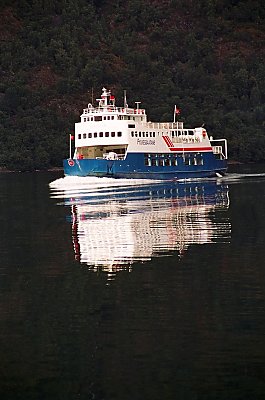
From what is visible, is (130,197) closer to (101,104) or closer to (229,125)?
(101,104)

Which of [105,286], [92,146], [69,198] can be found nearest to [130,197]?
[69,198]

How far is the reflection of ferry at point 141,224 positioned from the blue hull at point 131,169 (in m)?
15.4

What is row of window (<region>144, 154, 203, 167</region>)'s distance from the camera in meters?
80.6

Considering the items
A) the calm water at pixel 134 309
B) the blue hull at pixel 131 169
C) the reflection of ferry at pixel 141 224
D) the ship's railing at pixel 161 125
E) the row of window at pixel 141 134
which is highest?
the ship's railing at pixel 161 125

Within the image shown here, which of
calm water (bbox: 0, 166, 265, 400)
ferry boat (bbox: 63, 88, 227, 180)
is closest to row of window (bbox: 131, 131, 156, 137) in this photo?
ferry boat (bbox: 63, 88, 227, 180)

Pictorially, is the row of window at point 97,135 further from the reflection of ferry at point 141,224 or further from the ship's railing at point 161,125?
the reflection of ferry at point 141,224

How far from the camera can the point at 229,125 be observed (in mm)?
140750

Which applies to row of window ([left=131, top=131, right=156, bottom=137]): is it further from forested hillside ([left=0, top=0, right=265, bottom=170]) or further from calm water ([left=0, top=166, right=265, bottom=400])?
forested hillside ([left=0, top=0, right=265, bottom=170])

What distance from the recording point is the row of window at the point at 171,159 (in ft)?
265

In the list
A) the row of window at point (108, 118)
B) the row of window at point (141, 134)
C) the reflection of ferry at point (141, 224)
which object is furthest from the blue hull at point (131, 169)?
the reflection of ferry at point (141, 224)

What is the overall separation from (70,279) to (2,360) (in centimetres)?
751

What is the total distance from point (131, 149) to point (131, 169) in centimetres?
147

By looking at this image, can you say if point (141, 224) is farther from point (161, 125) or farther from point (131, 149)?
point (161, 125)

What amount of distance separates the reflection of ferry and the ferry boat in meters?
16.3
